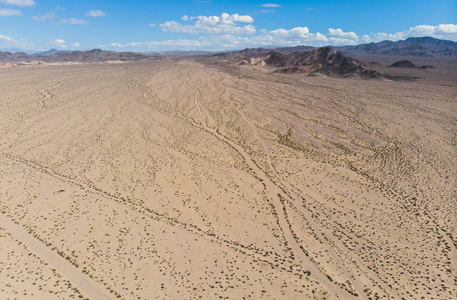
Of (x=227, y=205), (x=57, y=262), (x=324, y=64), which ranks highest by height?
(x=324, y=64)

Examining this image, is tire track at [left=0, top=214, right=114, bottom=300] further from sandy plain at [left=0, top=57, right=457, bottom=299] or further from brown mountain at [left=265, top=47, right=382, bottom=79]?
brown mountain at [left=265, top=47, right=382, bottom=79]

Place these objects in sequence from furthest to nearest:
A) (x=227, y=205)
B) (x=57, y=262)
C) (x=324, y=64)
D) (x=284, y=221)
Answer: (x=324, y=64), (x=227, y=205), (x=284, y=221), (x=57, y=262)

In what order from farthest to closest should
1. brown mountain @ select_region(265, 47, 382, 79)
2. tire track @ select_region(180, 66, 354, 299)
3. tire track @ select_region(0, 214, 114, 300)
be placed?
brown mountain @ select_region(265, 47, 382, 79) < tire track @ select_region(180, 66, 354, 299) < tire track @ select_region(0, 214, 114, 300)


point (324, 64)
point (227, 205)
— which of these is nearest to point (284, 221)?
point (227, 205)

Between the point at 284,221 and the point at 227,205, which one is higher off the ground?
the point at 227,205

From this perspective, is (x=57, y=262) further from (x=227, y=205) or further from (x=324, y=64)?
(x=324, y=64)

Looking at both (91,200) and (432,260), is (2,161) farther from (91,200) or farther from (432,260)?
(432,260)

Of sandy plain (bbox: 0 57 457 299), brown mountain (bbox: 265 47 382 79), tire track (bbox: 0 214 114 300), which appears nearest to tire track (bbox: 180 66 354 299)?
sandy plain (bbox: 0 57 457 299)

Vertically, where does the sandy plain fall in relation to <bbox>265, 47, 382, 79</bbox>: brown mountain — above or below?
below
